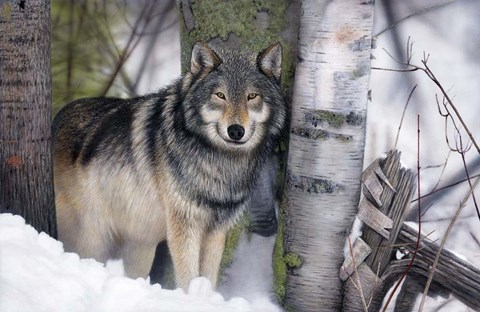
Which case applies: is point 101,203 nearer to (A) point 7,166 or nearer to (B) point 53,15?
(A) point 7,166

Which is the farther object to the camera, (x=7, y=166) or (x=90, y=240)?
(x=90, y=240)

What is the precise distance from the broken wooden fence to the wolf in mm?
524

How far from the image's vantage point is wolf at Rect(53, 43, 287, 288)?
3.38 m

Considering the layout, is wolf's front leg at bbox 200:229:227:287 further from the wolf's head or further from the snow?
the wolf's head

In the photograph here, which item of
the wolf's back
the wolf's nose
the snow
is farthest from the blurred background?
the snow

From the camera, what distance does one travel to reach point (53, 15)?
203 inches

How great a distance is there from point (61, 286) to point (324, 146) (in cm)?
129

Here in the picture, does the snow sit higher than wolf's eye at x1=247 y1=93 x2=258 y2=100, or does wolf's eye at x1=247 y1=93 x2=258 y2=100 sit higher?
wolf's eye at x1=247 y1=93 x2=258 y2=100

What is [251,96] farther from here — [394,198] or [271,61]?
[394,198]

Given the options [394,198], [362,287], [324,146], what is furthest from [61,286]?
[394,198]

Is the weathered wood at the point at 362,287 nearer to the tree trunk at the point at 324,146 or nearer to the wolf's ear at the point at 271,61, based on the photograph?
the tree trunk at the point at 324,146

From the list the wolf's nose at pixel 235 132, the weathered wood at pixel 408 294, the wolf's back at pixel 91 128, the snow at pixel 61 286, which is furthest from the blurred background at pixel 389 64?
the snow at pixel 61 286

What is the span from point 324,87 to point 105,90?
216 cm

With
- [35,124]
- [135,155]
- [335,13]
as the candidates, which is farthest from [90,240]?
[335,13]
